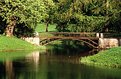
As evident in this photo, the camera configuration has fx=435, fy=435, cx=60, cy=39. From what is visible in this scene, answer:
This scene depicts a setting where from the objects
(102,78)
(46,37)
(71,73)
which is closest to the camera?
(102,78)

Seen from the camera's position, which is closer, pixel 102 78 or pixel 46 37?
pixel 102 78

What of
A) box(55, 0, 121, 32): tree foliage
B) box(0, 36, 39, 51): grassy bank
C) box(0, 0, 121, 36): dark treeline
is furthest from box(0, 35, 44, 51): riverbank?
box(55, 0, 121, 32): tree foliage

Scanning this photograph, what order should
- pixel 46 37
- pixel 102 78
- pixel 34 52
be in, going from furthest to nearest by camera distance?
pixel 46 37, pixel 34 52, pixel 102 78

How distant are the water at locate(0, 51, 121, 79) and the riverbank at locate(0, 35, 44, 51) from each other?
11.7 meters

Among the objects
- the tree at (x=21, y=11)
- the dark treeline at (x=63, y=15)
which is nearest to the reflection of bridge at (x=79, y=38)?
the dark treeline at (x=63, y=15)

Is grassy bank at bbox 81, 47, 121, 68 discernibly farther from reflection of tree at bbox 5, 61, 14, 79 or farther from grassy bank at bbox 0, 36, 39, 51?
grassy bank at bbox 0, 36, 39, 51

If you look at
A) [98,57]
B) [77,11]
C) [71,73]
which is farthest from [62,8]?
[71,73]

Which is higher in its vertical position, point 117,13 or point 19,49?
point 117,13

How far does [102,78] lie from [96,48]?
34545 millimetres

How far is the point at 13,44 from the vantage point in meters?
68.3

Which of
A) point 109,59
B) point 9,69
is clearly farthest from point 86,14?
point 9,69

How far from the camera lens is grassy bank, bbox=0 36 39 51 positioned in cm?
6719

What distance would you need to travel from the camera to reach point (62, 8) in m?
83.5

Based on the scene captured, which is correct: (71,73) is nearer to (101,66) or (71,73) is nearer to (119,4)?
(101,66)
